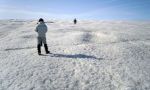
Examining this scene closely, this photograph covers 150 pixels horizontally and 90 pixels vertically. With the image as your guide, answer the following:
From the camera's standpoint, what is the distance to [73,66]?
10164 millimetres

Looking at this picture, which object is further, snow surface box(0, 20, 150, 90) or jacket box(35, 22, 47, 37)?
jacket box(35, 22, 47, 37)

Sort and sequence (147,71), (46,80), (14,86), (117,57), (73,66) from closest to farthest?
1. (14,86)
2. (46,80)
3. (147,71)
4. (73,66)
5. (117,57)

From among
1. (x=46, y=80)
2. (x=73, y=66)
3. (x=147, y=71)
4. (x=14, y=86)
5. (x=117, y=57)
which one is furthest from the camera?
(x=117, y=57)

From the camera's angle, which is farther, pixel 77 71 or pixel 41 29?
pixel 41 29

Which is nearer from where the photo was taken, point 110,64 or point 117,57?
point 110,64

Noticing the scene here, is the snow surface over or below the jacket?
below

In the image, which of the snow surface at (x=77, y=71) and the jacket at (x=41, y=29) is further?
the jacket at (x=41, y=29)

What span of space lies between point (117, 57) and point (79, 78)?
4056 millimetres

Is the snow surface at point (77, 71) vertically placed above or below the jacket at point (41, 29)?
below

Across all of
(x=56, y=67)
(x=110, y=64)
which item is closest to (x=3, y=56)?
(x=56, y=67)

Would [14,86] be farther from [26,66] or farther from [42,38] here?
[42,38]

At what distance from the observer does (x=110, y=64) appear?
10.5m

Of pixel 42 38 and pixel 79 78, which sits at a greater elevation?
pixel 42 38

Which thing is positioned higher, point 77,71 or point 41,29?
point 41,29
